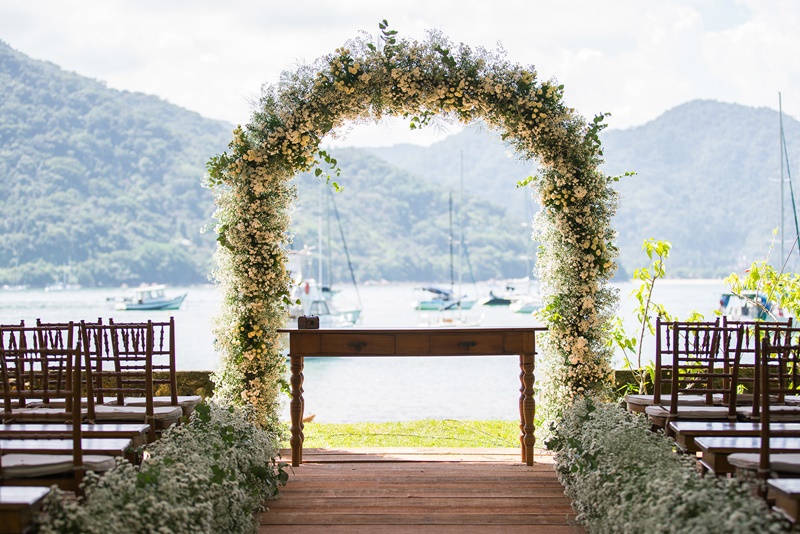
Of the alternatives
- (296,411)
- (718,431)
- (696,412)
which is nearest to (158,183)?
(296,411)

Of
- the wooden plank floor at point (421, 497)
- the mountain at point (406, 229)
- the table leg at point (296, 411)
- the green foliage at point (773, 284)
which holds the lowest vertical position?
the wooden plank floor at point (421, 497)

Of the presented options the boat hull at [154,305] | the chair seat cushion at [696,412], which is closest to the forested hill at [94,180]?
the boat hull at [154,305]

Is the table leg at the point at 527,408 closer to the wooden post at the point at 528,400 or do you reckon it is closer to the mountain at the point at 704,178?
the wooden post at the point at 528,400

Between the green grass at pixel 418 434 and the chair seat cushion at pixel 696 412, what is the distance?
2.81 m

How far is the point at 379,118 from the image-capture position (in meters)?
6.50

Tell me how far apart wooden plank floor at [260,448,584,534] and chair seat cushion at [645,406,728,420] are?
0.76m

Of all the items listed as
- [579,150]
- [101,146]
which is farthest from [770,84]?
[579,150]

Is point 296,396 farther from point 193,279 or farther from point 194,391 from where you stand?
point 193,279

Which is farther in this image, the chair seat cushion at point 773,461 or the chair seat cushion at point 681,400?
the chair seat cushion at point 681,400

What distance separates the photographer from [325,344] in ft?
19.8

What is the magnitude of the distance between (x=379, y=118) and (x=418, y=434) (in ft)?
11.2

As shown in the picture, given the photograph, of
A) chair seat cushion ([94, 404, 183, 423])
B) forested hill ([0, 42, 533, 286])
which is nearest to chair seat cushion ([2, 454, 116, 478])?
chair seat cushion ([94, 404, 183, 423])

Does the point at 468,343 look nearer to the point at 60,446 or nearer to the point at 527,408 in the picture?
the point at 527,408

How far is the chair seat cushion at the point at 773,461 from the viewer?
11.2 ft
